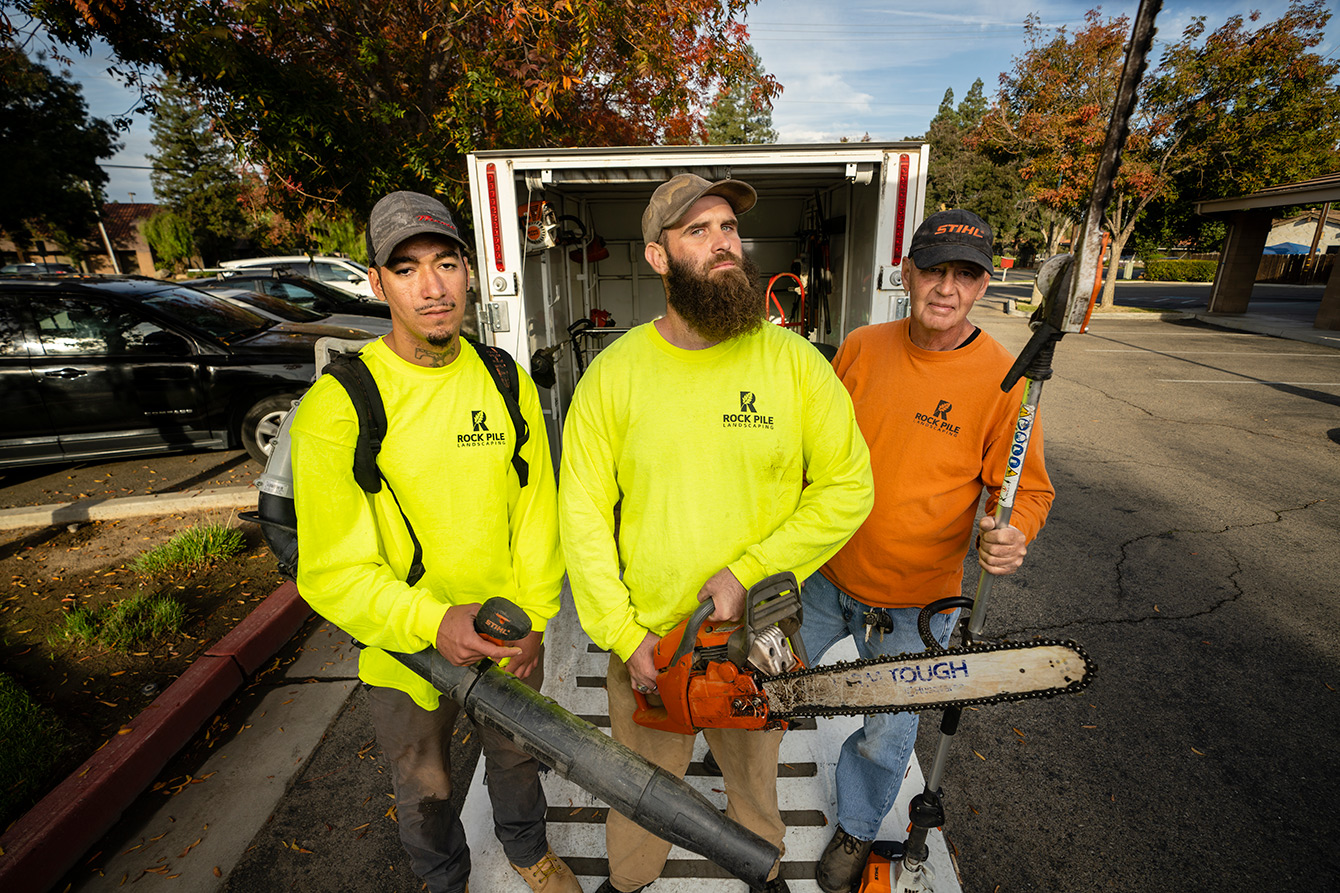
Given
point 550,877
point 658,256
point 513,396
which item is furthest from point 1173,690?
point 513,396

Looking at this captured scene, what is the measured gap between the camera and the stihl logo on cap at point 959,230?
1.97 metres

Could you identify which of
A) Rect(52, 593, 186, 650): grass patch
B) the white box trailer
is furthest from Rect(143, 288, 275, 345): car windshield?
the white box trailer

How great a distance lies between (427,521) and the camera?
181cm

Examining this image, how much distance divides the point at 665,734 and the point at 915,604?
1.01m

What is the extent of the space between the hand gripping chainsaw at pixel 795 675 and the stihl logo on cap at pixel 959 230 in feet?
4.15

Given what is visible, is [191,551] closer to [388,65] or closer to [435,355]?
[435,355]

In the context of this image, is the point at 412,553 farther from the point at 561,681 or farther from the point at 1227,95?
the point at 1227,95

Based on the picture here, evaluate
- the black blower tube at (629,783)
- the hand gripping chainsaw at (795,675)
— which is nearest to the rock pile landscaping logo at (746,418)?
the hand gripping chainsaw at (795,675)

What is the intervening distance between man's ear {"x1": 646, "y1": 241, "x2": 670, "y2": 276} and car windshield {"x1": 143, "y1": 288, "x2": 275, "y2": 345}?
20.6ft

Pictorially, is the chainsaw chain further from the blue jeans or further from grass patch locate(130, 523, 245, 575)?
grass patch locate(130, 523, 245, 575)

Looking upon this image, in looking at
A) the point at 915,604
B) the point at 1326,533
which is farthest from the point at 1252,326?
the point at 915,604

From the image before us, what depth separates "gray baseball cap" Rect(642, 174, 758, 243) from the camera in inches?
68.6

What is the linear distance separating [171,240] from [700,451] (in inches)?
1686

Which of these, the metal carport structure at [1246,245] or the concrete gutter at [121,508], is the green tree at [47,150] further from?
the metal carport structure at [1246,245]
